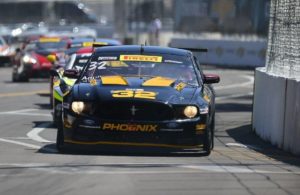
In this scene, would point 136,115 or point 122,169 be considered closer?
point 122,169

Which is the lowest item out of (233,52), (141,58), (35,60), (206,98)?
(233,52)

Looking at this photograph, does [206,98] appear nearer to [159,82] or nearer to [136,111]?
[159,82]

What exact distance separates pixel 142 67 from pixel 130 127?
152 centimetres

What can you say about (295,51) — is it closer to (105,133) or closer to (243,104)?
(105,133)

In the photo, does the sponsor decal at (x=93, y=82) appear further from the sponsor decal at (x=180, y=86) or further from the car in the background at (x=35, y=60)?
the car in the background at (x=35, y=60)

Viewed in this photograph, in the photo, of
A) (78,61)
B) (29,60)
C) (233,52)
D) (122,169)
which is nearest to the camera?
(122,169)

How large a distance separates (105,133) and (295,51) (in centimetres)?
383

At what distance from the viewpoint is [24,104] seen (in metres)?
20.0

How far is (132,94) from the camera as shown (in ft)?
35.0

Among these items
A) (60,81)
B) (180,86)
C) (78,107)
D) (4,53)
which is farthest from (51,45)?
(78,107)

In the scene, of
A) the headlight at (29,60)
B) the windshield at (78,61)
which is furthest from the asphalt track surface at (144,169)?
the headlight at (29,60)

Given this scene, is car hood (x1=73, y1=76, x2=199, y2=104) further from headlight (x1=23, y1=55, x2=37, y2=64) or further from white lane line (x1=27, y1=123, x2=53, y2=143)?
headlight (x1=23, y1=55, x2=37, y2=64)

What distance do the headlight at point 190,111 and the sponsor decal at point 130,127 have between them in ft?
1.34

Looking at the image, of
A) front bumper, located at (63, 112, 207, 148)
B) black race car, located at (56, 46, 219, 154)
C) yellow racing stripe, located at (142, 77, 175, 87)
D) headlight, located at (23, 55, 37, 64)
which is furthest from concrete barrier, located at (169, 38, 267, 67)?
front bumper, located at (63, 112, 207, 148)
